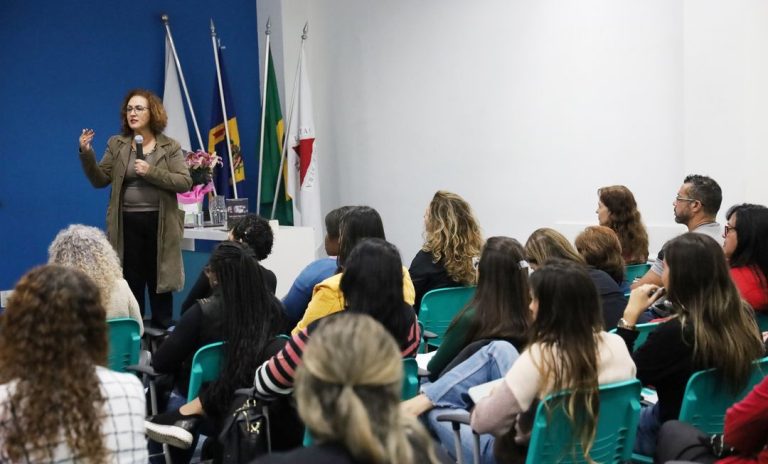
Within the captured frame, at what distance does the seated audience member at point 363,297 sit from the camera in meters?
2.73

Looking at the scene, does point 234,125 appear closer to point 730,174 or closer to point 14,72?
point 14,72

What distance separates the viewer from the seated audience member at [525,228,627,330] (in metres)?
3.52

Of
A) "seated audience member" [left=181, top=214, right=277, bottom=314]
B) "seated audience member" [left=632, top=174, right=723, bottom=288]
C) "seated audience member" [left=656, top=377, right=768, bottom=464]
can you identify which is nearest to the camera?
"seated audience member" [left=656, top=377, right=768, bottom=464]

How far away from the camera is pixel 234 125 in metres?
7.57

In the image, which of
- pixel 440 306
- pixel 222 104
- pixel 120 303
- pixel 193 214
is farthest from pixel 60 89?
pixel 440 306

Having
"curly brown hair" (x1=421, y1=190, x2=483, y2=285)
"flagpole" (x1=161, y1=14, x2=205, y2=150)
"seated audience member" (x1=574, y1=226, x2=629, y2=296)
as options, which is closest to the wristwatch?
"seated audience member" (x1=574, y1=226, x2=629, y2=296)

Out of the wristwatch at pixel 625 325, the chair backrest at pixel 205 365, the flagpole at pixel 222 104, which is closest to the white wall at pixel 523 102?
the flagpole at pixel 222 104

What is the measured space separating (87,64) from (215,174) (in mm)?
1306

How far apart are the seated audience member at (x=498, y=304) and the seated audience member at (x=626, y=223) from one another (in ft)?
6.71

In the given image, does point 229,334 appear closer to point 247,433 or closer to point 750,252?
point 247,433

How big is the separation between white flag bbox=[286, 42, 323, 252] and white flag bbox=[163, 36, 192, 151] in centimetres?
87

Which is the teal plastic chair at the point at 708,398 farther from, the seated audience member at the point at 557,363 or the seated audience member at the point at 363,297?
the seated audience member at the point at 363,297

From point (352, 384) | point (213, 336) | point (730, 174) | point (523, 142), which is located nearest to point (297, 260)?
point (523, 142)

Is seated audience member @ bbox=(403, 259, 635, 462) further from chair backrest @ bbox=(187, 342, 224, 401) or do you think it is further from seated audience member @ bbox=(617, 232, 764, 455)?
chair backrest @ bbox=(187, 342, 224, 401)
